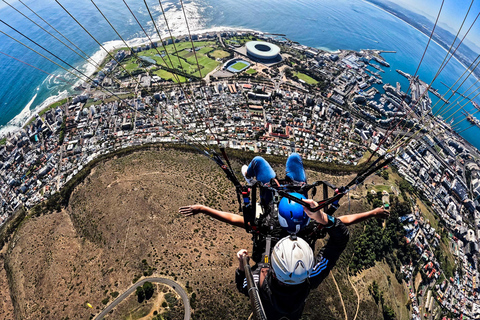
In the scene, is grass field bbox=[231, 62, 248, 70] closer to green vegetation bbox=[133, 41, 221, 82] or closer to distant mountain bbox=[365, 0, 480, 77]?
green vegetation bbox=[133, 41, 221, 82]

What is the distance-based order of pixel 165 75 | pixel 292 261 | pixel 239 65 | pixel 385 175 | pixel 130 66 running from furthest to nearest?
1. pixel 239 65
2. pixel 130 66
3. pixel 165 75
4. pixel 385 175
5. pixel 292 261

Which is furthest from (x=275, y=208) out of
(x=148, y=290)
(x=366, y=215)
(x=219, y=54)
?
(x=219, y=54)

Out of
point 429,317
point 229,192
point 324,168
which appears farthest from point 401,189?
point 229,192

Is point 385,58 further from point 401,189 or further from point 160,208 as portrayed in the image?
point 160,208

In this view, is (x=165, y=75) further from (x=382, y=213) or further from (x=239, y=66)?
(x=382, y=213)

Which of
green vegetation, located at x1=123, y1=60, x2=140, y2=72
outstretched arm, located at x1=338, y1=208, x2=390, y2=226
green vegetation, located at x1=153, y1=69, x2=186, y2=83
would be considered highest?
outstretched arm, located at x1=338, y1=208, x2=390, y2=226

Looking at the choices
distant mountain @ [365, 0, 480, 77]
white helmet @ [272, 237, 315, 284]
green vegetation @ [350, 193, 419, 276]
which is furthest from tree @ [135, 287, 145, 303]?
distant mountain @ [365, 0, 480, 77]

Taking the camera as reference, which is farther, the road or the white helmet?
the road
